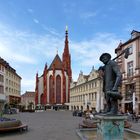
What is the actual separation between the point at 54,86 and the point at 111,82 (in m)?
117

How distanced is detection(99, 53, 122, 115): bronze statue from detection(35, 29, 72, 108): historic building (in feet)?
371

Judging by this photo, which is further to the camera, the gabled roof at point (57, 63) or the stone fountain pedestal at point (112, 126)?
the gabled roof at point (57, 63)

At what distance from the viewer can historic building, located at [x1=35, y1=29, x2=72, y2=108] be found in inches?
4970

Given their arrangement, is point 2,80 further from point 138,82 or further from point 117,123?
point 117,123

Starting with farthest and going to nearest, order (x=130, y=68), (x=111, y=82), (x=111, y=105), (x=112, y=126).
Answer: (x=130, y=68), (x=111, y=82), (x=111, y=105), (x=112, y=126)

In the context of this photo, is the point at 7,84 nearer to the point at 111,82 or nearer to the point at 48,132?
the point at 48,132

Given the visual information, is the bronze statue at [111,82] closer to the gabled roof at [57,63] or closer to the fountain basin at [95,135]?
the fountain basin at [95,135]

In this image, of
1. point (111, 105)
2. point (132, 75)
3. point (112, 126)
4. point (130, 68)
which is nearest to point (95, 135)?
point (111, 105)

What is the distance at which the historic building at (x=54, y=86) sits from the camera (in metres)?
126

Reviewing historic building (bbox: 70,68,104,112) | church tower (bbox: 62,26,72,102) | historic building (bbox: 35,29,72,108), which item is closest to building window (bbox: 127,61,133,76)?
historic building (bbox: 70,68,104,112)

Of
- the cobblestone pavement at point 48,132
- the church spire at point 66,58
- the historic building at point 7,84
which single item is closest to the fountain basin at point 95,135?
the cobblestone pavement at point 48,132

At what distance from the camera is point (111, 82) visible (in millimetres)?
11141

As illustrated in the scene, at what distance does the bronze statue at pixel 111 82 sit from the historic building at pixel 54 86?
371 ft

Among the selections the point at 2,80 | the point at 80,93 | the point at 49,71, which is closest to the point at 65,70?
the point at 49,71
